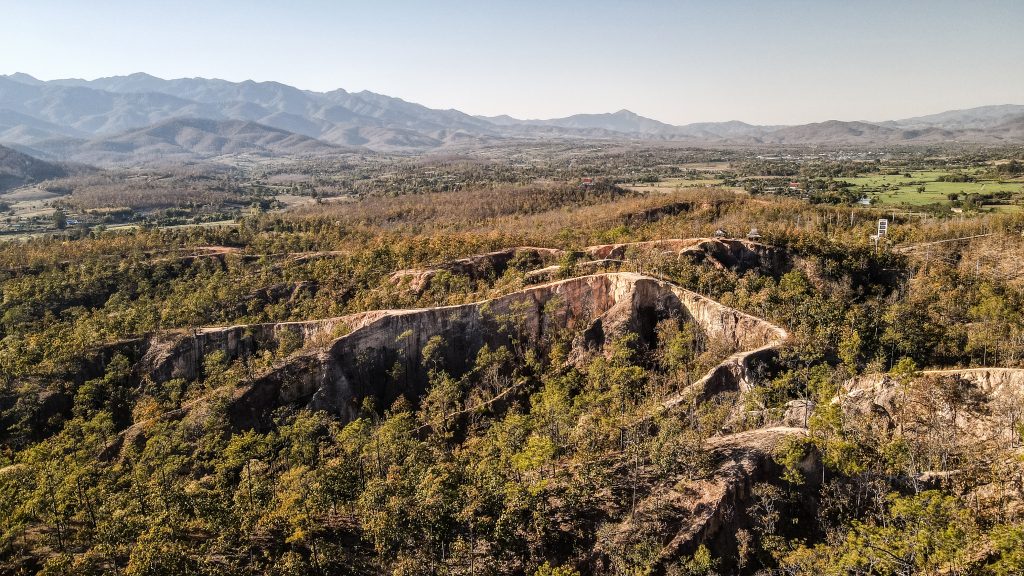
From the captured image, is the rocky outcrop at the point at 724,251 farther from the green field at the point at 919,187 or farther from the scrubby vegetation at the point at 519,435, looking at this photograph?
the green field at the point at 919,187

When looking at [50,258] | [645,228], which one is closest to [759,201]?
[645,228]

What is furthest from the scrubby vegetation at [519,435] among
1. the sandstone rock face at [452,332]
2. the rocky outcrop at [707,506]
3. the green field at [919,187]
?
the green field at [919,187]

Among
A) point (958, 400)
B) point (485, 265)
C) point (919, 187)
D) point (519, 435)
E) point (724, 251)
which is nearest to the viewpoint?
point (958, 400)

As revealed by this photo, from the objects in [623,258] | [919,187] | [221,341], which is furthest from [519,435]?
[919,187]

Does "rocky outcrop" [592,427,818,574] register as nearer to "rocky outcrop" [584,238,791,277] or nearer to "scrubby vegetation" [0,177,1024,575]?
"scrubby vegetation" [0,177,1024,575]

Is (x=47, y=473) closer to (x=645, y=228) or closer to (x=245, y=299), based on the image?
(x=245, y=299)

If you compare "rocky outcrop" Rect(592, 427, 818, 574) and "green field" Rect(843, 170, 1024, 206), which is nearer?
"rocky outcrop" Rect(592, 427, 818, 574)

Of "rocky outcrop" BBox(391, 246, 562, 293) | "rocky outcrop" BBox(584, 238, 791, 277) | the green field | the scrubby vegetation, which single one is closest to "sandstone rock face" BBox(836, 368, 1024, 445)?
the scrubby vegetation

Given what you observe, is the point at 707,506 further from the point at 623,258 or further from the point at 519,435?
the point at 623,258

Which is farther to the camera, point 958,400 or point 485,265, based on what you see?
point 485,265
